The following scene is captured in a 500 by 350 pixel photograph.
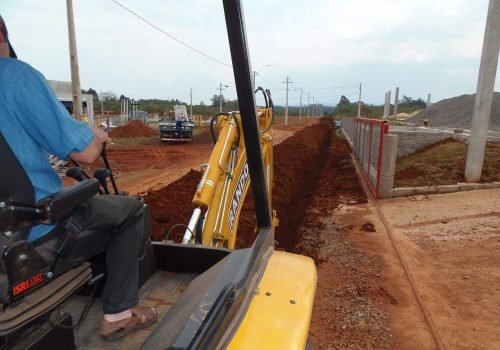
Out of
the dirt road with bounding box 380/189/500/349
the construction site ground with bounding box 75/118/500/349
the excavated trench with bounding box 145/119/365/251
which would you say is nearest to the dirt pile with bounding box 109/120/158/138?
the excavated trench with bounding box 145/119/365/251

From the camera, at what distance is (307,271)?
81.7 inches

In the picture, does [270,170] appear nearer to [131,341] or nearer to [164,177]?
[131,341]

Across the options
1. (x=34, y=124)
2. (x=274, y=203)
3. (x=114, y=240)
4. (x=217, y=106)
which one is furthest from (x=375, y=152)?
(x=217, y=106)

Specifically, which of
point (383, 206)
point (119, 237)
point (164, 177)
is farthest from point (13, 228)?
point (164, 177)

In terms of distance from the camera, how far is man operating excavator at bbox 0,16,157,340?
153cm

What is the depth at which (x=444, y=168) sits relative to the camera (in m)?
10.5

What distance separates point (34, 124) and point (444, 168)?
1073 centimetres

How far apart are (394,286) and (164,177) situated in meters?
9.78

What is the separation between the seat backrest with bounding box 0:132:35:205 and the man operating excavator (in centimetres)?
5

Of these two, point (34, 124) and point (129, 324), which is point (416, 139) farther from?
point (34, 124)

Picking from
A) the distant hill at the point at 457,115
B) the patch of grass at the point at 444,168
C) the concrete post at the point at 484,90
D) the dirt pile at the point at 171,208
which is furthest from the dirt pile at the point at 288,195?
the distant hill at the point at 457,115

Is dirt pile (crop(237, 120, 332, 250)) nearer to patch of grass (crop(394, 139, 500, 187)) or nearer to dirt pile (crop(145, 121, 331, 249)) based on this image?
dirt pile (crop(145, 121, 331, 249))

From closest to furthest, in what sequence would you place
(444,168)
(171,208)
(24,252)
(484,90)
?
1. (24,252)
2. (171,208)
3. (484,90)
4. (444,168)

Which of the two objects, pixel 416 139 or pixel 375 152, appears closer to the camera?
pixel 375 152
